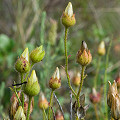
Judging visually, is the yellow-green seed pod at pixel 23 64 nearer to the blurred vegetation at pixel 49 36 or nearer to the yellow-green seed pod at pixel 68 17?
the yellow-green seed pod at pixel 68 17

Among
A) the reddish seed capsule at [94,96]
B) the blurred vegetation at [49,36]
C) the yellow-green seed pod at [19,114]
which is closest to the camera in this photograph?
the yellow-green seed pod at [19,114]

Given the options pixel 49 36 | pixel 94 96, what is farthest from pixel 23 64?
pixel 49 36

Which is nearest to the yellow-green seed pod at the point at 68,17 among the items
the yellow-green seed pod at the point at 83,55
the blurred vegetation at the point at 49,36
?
the yellow-green seed pod at the point at 83,55

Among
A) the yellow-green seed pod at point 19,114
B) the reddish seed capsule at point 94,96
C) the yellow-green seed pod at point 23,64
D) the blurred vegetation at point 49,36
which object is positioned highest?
the blurred vegetation at point 49,36

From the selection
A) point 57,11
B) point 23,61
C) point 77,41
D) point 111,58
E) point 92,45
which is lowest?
point 23,61

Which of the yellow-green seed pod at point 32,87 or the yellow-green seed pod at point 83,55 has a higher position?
the yellow-green seed pod at point 83,55

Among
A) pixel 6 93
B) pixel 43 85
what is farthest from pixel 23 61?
pixel 6 93

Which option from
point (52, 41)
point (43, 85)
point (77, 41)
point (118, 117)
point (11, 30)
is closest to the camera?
point (118, 117)

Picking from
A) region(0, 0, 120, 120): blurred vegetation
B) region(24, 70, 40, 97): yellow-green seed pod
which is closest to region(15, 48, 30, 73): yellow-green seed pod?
region(24, 70, 40, 97): yellow-green seed pod

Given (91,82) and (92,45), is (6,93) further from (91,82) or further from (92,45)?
(92,45)
